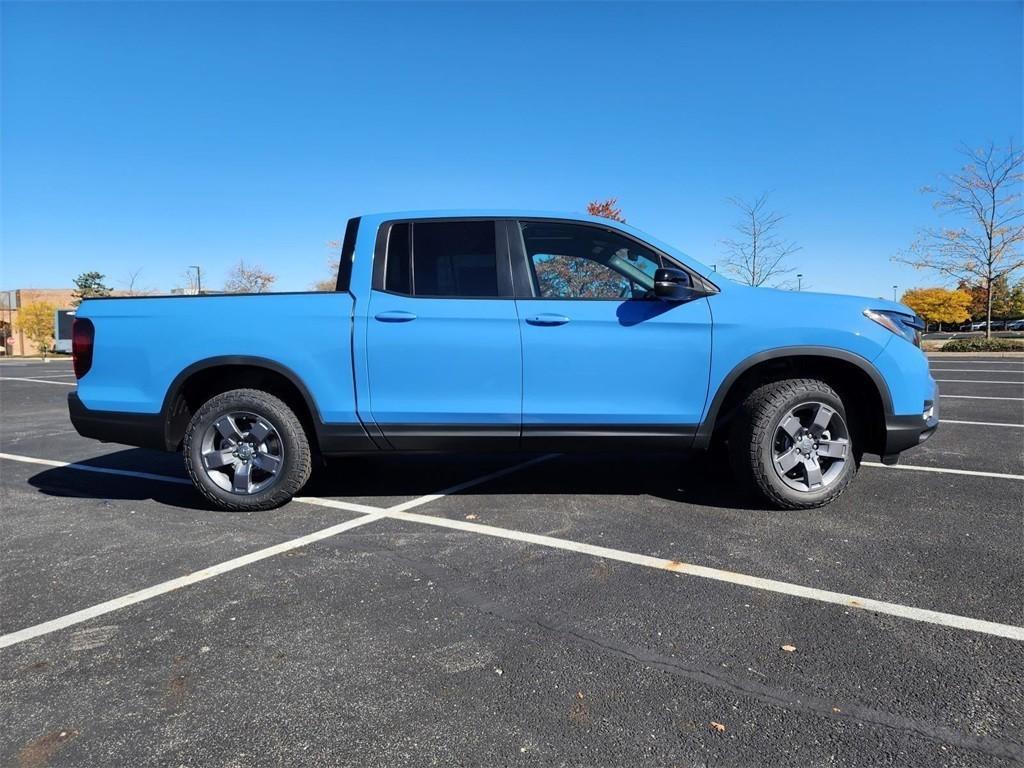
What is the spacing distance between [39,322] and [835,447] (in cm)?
5850

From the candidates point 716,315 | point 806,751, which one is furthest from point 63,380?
point 806,751

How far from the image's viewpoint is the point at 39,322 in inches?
1879

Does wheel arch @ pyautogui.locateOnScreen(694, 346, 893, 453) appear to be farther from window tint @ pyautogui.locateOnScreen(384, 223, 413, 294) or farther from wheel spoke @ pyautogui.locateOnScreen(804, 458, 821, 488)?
window tint @ pyautogui.locateOnScreen(384, 223, 413, 294)

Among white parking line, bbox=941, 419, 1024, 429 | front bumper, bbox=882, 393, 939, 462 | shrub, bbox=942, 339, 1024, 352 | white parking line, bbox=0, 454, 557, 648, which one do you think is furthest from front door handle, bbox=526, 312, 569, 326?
shrub, bbox=942, 339, 1024, 352

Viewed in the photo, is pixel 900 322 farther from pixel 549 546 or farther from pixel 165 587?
pixel 165 587

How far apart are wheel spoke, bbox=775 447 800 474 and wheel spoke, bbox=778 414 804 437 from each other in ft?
0.36

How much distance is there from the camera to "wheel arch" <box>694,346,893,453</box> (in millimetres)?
3904

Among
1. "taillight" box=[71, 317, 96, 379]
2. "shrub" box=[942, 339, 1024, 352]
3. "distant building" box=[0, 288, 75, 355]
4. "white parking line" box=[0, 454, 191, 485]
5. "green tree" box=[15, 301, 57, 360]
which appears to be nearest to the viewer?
"taillight" box=[71, 317, 96, 379]

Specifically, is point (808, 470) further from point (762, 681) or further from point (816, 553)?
point (762, 681)

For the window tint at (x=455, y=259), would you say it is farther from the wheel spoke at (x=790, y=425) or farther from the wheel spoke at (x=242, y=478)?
the wheel spoke at (x=790, y=425)

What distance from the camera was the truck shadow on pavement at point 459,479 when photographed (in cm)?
455

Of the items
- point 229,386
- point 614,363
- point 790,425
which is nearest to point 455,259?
point 614,363

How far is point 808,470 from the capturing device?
4027mm

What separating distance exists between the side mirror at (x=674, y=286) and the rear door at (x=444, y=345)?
3.00 ft
